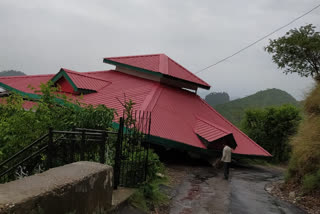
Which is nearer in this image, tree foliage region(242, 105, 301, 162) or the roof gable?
the roof gable

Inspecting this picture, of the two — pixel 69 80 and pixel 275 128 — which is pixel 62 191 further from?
pixel 275 128

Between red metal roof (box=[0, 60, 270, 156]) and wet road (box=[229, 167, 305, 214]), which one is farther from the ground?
red metal roof (box=[0, 60, 270, 156])

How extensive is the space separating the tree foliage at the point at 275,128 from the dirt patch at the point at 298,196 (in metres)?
12.6

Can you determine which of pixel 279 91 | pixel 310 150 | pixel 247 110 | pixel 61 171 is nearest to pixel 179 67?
pixel 247 110

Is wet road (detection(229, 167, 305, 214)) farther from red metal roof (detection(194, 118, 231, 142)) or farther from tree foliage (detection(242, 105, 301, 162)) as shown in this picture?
tree foliage (detection(242, 105, 301, 162))

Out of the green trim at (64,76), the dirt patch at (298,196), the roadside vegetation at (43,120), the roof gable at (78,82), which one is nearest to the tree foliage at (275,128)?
the dirt patch at (298,196)

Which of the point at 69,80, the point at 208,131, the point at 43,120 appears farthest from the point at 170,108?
the point at 43,120

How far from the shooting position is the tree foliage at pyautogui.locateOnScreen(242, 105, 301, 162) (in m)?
22.1

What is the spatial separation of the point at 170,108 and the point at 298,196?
8.81 meters

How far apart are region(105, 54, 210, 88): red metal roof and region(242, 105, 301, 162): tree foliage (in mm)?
6921

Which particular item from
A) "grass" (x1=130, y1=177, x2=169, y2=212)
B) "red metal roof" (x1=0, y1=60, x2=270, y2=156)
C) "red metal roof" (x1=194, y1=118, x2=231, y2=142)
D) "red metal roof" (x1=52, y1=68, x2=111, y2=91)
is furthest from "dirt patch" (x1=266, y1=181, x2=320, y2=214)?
"red metal roof" (x1=52, y1=68, x2=111, y2=91)

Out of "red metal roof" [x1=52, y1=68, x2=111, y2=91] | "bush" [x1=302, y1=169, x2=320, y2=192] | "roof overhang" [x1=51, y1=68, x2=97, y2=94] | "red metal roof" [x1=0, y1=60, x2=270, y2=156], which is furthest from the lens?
"red metal roof" [x1=52, y1=68, x2=111, y2=91]

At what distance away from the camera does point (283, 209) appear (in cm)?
762

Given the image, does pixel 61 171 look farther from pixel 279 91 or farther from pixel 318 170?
pixel 279 91
